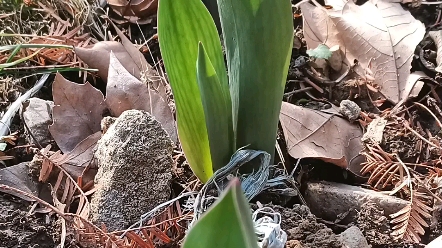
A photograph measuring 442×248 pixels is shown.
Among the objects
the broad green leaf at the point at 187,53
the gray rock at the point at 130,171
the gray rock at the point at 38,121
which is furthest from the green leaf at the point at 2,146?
the broad green leaf at the point at 187,53

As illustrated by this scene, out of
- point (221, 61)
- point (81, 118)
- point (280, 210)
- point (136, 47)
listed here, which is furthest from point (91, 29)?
point (280, 210)

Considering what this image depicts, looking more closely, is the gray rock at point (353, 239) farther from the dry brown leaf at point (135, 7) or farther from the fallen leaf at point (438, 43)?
the dry brown leaf at point (135, 7)

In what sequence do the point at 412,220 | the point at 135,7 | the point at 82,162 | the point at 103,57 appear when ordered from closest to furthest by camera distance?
the point at 412,220 → the point at 82,162 → the point at 103,57 → the point at 135,7

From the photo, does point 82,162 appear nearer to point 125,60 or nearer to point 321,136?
point 125,60

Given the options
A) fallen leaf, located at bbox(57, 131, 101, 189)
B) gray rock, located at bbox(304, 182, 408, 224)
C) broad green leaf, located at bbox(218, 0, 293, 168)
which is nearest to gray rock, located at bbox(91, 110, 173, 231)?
fallen leaf, located at bbox(57, 131, 101, 189)

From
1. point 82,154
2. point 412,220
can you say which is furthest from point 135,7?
point 412,220
